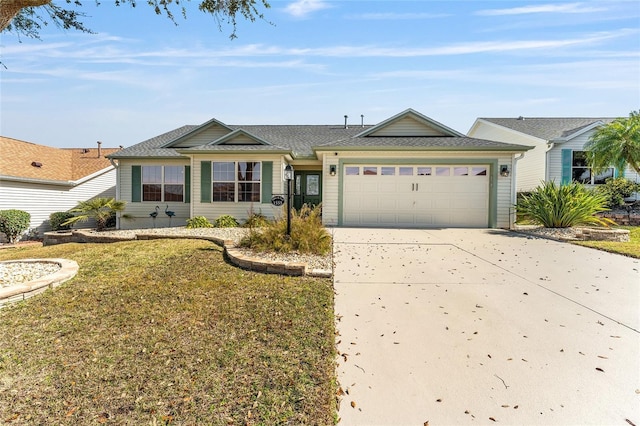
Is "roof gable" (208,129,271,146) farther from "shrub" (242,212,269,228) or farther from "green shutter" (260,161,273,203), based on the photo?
"shrub" (242,212,269,228)

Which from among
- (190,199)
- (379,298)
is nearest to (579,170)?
(379,298)

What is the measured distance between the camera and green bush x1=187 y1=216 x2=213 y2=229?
35.7 feet

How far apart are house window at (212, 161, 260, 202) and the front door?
2693 mm

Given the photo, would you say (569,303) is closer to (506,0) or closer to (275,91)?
(506,0)

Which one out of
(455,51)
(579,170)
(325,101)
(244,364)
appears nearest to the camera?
(244,364)

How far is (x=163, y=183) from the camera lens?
1295 cm

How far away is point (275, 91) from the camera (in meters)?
11.6

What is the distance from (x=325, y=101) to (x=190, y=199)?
6.74 metres

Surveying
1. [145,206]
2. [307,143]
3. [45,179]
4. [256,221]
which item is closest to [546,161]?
[307,143]

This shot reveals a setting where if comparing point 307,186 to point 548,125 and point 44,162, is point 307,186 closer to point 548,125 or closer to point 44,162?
point 44,162

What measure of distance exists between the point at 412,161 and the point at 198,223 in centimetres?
809

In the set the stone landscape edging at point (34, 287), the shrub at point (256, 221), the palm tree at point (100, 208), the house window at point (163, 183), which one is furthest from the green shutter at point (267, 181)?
the stone landscape edging at point (34, 287)

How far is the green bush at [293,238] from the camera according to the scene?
6267mm

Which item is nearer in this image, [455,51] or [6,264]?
[6,264]
